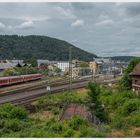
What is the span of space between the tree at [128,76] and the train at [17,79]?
13.3m

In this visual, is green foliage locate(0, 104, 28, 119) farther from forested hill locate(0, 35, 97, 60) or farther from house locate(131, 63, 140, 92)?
forested hill locate(0, 35, 97, 60)

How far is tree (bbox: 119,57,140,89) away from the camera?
3531 centimetres

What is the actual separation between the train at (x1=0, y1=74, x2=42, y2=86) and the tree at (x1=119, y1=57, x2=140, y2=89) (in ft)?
43.6

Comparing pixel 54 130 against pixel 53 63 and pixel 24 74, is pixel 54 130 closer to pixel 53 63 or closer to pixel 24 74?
pixel 24 74

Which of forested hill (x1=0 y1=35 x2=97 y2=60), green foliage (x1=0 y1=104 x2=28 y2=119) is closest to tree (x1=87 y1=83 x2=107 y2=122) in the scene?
green foliage (x1=0 y1=104 x2=28 y2=119)

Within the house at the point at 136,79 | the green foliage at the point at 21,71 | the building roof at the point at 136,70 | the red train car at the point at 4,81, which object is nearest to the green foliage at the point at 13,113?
the house at the point at 136,79

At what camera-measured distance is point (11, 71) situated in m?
54.6

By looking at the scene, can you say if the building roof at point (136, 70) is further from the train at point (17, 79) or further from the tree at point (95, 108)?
the train at point (17, 79)

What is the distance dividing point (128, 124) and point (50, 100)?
541 inches

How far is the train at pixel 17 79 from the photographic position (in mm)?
41938

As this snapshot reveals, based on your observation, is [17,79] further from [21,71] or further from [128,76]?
[128,76]

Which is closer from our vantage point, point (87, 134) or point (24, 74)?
point (87, 134)

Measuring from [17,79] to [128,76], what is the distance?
55.0 ft

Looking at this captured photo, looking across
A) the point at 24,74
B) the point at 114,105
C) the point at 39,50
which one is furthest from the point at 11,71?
the point at 114,105
